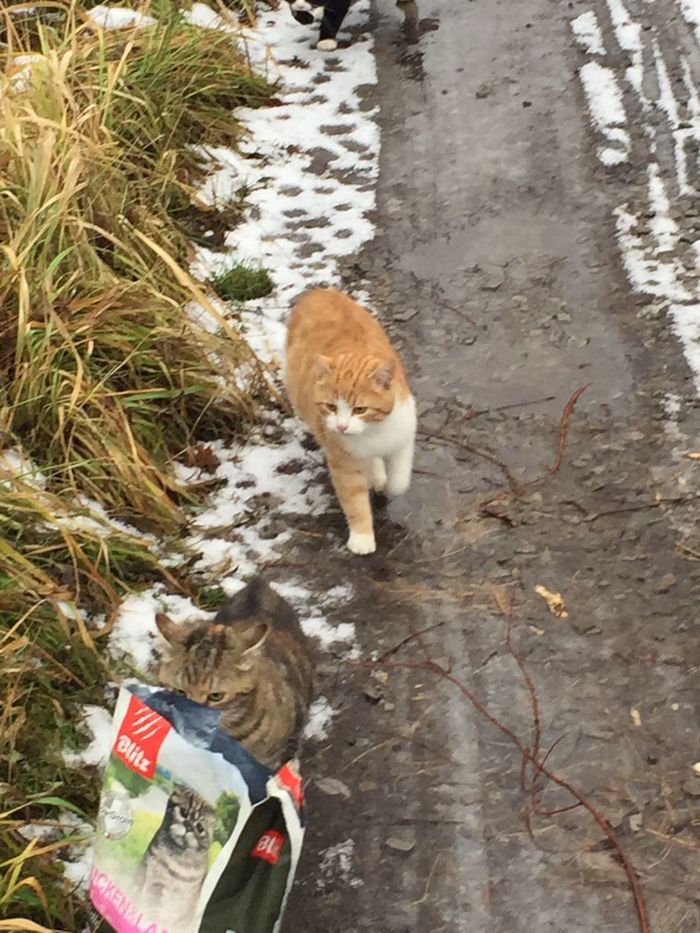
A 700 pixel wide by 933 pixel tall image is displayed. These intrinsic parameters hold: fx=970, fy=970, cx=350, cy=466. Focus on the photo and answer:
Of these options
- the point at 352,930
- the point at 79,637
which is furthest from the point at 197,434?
the point at 352,930

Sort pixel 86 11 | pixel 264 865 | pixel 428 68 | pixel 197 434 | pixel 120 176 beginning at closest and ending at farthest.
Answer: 1. pixel 264 865
2. pixel 197 434
3. pixel 120 176
4. pixel 86 11
5. pixel 428 68

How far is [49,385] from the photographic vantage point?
139 inches

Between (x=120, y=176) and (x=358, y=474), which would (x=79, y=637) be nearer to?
(x=358, y=474)

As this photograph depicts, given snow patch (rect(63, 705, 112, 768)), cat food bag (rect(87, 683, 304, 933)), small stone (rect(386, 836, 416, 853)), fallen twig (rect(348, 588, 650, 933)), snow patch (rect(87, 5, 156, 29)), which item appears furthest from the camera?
snow patch (rect(87, 5, 156, 29))

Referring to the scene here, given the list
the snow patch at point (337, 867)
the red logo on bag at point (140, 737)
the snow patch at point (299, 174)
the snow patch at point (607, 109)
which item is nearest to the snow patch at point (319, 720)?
the snow patch at point (337, 867)

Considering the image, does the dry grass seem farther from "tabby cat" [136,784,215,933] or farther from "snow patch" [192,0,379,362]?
"tabby cat" [136,784,215,933]

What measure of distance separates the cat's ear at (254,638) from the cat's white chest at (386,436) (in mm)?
950

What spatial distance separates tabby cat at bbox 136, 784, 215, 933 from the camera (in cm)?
197

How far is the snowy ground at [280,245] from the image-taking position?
3334 millimetres

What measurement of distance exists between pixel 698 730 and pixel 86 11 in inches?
200

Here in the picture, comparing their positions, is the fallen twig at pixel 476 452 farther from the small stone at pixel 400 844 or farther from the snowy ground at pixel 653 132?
the small stone at pixel 400 844

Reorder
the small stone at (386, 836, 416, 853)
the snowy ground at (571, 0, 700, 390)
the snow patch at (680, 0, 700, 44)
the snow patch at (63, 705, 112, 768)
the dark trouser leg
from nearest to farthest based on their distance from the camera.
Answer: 1. the small stone at (386, 836, 416, 853)
2. the snow patch at (63, 705, 112, 768)
3. the snowy ground at (571, 0, 700, 390)
4. the snow patch at (680, 0, 700, 44)
5. the dark trouser leg

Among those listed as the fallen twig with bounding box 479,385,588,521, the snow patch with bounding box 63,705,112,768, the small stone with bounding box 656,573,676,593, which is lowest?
the small stone with bounding box 656,573,676,593

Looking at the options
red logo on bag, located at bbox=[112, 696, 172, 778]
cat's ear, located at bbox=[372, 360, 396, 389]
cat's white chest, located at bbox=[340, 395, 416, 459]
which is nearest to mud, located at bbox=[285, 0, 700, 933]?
cat's white chest, located at bbox=[340, 395, 416, 459]
